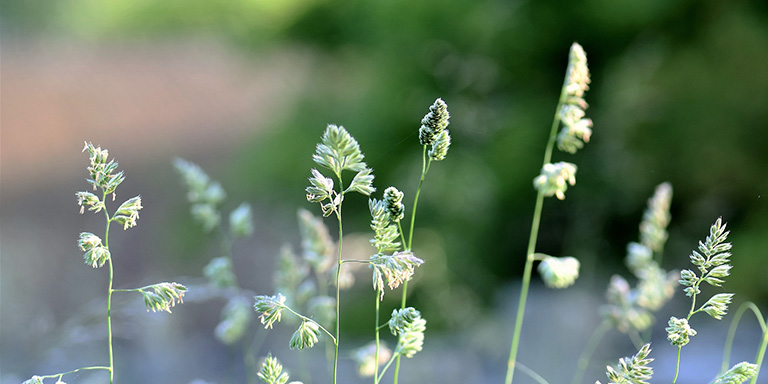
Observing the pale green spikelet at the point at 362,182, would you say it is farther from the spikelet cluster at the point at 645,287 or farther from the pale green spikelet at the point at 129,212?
the spikelet cluster at the point at 645,287

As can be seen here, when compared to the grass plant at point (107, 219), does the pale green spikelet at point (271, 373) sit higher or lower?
lower

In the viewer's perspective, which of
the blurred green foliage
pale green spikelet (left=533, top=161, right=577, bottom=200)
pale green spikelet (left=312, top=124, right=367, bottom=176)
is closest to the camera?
pale green spikelet (left=312, top=124, right=367, bottom=176)

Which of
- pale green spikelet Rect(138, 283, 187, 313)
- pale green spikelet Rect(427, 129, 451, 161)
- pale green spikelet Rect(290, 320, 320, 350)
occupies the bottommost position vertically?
pale green spikelet Rect(290, 320, 320, 350)

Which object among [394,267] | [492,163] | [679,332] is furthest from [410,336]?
[492,163]

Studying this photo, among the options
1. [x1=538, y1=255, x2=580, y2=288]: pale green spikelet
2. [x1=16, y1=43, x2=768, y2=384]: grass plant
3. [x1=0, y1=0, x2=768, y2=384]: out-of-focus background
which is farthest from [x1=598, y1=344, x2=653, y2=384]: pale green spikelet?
[x1=0, y1=0, x2=768, y2=384]: out-of-focus background

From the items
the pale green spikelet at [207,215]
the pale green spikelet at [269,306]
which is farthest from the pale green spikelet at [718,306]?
the pale green spikelet at [207,215]

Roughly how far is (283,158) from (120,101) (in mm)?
2503

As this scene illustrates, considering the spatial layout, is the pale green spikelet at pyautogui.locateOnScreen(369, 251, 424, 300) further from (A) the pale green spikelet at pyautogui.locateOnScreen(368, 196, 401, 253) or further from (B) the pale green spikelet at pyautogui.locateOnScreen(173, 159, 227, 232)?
(B) the pale green spikelet at pyautogui.locateOnScreen(173, 159, 227, 232)

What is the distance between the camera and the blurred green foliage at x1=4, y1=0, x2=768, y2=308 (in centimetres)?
160

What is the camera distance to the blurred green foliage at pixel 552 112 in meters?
1.60

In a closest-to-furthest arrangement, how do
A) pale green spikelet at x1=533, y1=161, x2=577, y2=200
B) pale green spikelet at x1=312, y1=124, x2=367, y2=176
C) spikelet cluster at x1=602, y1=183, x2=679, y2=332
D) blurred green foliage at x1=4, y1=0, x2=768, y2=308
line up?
pale green spikelet at x1=312, y1=124, x2=367, y2=176
pale green spikelet at x1=533, y1=161, x2=577, y2=200
spikelet cluster at x1=602, y1=183, x2=679, y2=332
blurred green foliage at x1=4, y1=0, x2=768, y2=308

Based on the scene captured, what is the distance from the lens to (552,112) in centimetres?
174

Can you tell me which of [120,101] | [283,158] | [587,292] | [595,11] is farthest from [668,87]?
[120,101]

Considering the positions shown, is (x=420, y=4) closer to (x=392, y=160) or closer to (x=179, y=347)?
(x=392, y=160)
